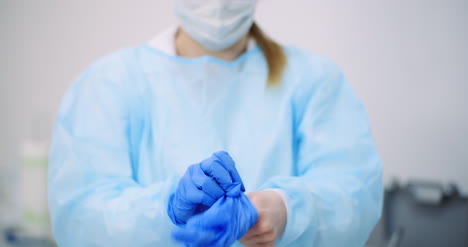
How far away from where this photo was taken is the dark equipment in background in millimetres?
1196

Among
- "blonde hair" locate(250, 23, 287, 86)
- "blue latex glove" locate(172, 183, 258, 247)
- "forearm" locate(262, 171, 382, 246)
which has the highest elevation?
"blonde hair" locate(250, 23, 287, 86)

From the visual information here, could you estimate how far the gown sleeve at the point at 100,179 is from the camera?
2.21ft

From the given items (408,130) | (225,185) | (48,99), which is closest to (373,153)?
(225,185)

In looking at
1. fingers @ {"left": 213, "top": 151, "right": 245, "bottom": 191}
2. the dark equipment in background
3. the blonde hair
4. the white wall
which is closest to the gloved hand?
fingers @ {"left": 213, "top": 151, "right": 245, "bottom": 191}

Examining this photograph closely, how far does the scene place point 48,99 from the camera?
1823 millimetres

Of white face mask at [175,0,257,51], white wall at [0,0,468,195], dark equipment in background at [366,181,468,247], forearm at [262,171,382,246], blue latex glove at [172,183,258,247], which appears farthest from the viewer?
white wall at [0,0,468,195]

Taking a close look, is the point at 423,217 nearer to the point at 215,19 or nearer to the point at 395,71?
the point at 395,71

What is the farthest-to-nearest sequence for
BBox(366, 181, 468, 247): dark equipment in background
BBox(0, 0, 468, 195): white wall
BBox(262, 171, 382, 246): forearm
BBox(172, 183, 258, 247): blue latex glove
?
BBox(0, 0, 468, 195): white wall
BBox(366, 181, 468, 247): dark equipment in background
BBox(262, 171, 382, 246): forearm
BBox(172, 183, 258, 247): blue latex glove

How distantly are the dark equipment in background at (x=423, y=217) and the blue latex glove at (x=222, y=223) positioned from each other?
79cm

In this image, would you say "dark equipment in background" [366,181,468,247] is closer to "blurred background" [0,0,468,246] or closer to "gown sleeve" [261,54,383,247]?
"blurred background" [0,0,468,246]

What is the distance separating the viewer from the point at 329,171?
773mm

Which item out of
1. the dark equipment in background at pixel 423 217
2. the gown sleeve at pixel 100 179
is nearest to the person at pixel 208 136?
the gown sleeve at pixel 100 179

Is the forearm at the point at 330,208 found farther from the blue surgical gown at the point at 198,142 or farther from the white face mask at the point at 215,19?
the white face mask at the point at 215,19

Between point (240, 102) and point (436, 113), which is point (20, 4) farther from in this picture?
point (436, 113)
